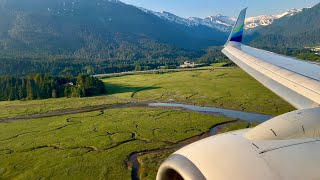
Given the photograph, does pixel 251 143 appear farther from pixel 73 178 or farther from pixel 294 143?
pixel 73 178

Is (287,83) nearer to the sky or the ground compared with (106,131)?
nearer to the sky

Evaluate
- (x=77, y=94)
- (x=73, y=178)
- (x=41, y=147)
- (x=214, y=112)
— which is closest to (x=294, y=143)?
(x=73, y=178)

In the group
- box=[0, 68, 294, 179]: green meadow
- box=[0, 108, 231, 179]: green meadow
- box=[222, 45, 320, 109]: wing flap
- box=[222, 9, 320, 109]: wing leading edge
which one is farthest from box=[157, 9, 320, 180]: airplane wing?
box=[0, 108, 231, 179]: green meadow

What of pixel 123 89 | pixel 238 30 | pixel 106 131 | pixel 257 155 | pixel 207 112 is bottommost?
pixel 106 131

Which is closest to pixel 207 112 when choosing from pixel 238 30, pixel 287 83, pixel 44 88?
pixel 238 30

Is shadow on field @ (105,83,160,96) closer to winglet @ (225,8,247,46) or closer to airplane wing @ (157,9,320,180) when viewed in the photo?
winglet @ (225,8,247,46)

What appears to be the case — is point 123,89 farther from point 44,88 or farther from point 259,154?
point 259,154

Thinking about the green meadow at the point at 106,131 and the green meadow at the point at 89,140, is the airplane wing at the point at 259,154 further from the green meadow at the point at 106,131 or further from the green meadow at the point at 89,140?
the green meadow at the point at 89,140
